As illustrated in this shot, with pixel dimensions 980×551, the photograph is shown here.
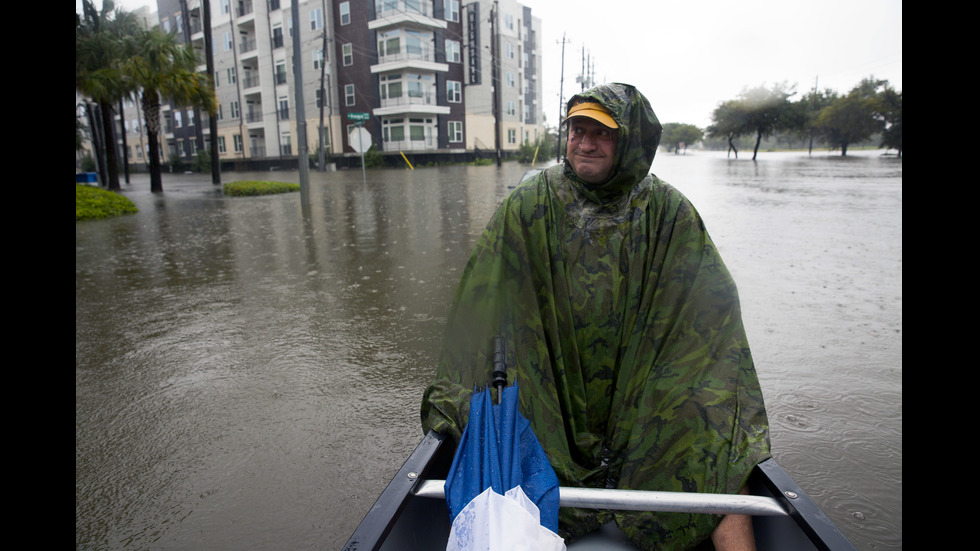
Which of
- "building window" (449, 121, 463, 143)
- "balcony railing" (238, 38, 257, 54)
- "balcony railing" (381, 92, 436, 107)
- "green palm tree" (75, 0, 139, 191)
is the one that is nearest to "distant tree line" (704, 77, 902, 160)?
"building window" (449, 121, 463, 143)

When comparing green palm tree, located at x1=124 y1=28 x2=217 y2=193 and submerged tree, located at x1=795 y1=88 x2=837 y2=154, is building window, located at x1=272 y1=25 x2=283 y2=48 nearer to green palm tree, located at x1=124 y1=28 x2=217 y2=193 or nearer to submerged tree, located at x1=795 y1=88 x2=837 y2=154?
green palm tree, located at x1=124 y1=28 x2=217 y2=193

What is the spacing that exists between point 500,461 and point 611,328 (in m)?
0.78

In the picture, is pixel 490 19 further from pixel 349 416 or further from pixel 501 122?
pixel 349 416

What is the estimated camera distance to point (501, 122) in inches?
1907

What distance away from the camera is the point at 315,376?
13.5 ft

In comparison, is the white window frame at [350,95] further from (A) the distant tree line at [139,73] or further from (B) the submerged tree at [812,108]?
(B) the submerged tree at [812,108]

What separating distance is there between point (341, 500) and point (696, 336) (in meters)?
1.78

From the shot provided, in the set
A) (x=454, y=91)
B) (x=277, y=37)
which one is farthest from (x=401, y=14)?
(x=277, y=37)

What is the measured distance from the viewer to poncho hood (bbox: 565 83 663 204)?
2.14 metres

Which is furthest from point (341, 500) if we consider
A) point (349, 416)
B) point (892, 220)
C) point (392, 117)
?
point (392, 117)

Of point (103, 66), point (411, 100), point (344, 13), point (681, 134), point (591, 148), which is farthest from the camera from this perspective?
point (681, 134)

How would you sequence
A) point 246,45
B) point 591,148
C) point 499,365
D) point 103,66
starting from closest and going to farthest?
point 499,365
point 591,148
point 103,66
point 246,45

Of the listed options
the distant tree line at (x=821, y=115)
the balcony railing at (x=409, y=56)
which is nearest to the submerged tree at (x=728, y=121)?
the distant tree line at (x=821, y=115)

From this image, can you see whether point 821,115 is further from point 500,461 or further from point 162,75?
point 500,461
